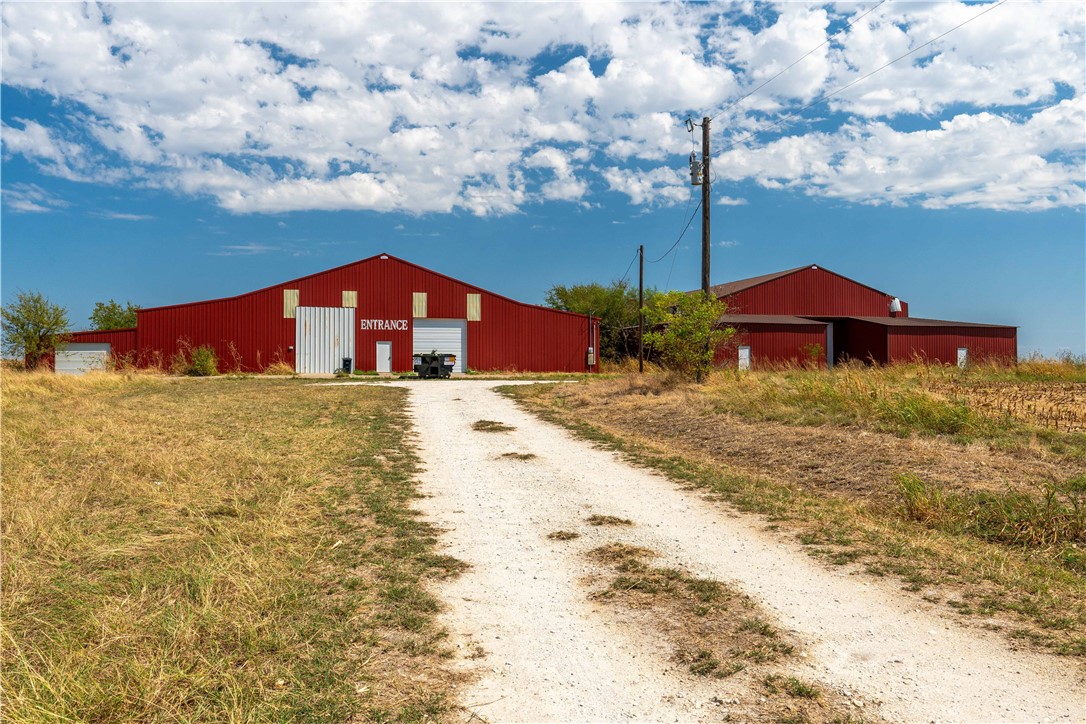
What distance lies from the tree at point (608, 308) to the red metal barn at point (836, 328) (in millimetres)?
9282

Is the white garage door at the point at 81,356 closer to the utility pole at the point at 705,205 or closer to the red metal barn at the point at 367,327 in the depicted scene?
the red metal barn at the point at 367,327

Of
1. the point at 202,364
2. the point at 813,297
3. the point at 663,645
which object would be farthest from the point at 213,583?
the point at 813,297

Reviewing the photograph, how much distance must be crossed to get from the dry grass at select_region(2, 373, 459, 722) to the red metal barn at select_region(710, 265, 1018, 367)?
29821 mm

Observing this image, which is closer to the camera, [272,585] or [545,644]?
[545,644]

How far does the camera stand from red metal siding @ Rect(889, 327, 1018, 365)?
39562mm

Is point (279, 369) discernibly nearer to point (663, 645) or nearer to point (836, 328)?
point (836, 328)

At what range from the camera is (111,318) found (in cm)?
6681

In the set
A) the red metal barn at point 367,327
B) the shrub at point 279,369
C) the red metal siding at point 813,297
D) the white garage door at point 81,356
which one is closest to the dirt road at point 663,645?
the shrub at point 279,369

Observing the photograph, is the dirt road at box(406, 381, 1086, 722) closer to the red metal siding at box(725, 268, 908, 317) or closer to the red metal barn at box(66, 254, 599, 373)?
the red metal barn at box(66, 254, 599, 373)

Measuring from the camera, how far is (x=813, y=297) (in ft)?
153

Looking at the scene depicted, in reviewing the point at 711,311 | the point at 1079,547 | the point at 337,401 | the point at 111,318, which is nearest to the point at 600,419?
the point at 711,311

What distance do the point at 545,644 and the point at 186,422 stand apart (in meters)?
11.5

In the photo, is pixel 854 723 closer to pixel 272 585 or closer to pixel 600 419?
pixel 272 585

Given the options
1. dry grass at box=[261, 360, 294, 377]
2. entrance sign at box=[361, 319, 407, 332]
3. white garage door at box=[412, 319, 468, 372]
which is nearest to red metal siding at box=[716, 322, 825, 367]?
white garage door at box=[412, 319, 468, 372]
